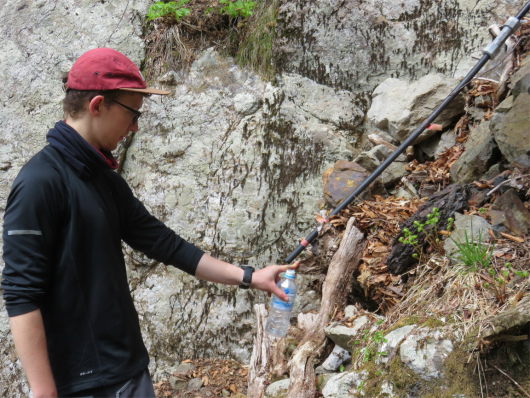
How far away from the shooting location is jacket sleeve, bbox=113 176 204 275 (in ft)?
8.45

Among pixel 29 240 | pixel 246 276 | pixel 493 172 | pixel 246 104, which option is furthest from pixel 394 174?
pixel 29 240

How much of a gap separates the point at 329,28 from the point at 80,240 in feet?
14.2

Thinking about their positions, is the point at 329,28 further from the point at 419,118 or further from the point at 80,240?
the point at 80,240

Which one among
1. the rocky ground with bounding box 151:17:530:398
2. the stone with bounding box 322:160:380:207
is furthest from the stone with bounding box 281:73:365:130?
the stone with bounding box 322:160:380:207

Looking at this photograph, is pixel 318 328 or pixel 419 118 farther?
pixel 419 118

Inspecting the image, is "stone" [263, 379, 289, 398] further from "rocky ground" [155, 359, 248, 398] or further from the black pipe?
the black pipe

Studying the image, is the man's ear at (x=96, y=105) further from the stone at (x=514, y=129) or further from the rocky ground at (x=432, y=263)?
the stone at (x=514, y=129)

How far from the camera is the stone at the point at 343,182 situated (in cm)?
465

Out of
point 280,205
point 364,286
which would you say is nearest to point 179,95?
point 280,205

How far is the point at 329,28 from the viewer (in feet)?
18.0

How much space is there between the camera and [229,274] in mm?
2771

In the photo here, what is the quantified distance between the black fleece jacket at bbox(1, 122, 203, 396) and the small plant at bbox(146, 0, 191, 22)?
154 inches

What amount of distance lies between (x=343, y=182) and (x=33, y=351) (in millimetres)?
3411

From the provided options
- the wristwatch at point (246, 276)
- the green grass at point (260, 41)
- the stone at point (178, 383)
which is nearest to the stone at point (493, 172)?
the wristwatch at point (246, 276)
